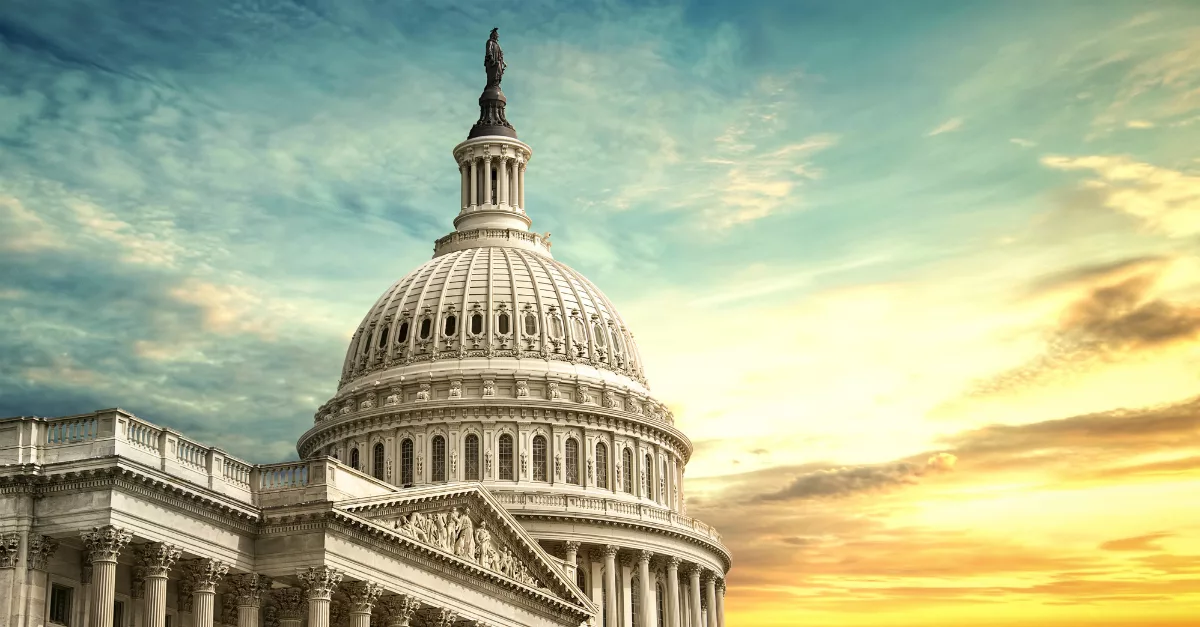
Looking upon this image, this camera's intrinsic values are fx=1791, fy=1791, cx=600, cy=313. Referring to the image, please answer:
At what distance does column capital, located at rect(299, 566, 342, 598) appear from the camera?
63.1m

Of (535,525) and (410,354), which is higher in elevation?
(410,354)

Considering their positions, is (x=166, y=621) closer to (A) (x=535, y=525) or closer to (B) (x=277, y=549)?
(B) (x=277, y=549)

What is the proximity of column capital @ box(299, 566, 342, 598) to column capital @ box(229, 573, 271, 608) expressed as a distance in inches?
63.6

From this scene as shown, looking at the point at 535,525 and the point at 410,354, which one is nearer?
the point at 535,525

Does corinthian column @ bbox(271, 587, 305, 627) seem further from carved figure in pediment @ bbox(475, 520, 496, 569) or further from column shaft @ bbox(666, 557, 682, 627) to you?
column shaft @ bbox(666, 557, 682, 627)

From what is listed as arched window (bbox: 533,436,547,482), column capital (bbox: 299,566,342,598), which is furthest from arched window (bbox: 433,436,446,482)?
column capital (bbox: 299,566,342,598)

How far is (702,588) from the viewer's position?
12469 cm

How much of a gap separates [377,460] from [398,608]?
165 feet

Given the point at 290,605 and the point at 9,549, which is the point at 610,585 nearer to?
the point at 290,605

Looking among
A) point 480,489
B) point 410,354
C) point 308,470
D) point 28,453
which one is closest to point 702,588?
point 410,354

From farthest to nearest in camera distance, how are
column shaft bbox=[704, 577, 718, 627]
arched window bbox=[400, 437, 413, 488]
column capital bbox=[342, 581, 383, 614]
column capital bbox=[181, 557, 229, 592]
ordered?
column shaft bbox=[704, 577, 718, 627] < arched window bbox=[400, 437, 413, 488] < column capital bbox=[342, 581, 383, 614] < column capital bbox=[181, 557, 229, 592]

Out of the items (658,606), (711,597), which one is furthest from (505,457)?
(711,597)

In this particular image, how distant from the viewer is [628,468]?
121188 millimetres

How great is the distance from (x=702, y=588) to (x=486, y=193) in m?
32.7
